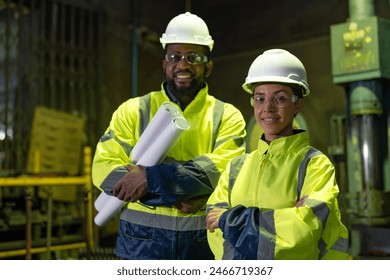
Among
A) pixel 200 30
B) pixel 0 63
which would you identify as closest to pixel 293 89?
pixel 200 30

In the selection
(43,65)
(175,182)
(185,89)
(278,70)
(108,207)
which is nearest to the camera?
(278,70)

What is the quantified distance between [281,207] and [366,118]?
1394 mm

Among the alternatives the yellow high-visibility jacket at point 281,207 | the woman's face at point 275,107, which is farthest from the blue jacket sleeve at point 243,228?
the woman's face at point 275,107

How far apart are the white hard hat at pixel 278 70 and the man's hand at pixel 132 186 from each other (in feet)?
1.45

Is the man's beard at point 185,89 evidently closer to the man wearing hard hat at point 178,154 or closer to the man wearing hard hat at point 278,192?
the man wearing hard hat at point 178,154

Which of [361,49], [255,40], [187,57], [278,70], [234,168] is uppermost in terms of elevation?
[255,40]

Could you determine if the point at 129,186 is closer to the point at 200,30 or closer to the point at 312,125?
the point at 200,30

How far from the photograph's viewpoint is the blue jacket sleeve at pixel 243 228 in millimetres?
1076

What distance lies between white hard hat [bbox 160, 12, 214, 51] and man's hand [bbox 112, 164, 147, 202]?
0.43m

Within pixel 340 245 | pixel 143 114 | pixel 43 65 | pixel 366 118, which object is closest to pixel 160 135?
pixel 143 114

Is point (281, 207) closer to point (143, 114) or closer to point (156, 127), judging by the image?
point (156, 127)

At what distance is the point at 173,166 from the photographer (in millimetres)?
1343

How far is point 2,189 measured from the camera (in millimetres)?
3064

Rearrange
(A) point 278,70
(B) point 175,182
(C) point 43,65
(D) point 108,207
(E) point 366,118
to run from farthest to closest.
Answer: (C) point 43,65, (E) point 366,118, (D) point 108,207, (B) point 175,182, (A) point 278,70
